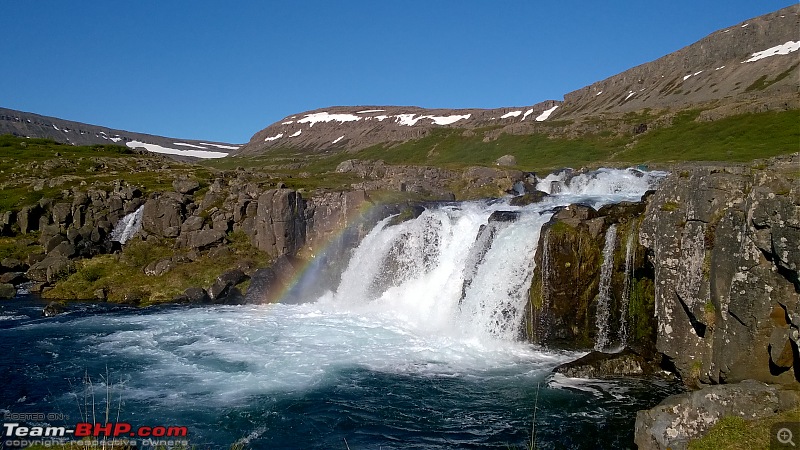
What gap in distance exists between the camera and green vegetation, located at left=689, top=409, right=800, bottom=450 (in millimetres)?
12828

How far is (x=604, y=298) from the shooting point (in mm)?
27078

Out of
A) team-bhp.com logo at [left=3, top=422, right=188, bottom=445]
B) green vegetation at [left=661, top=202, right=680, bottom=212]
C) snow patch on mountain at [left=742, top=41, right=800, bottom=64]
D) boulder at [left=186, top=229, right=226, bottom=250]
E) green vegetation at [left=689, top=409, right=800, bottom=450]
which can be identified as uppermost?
snow patch on mountain at [left=742, top=41, right=800, bottom=64]

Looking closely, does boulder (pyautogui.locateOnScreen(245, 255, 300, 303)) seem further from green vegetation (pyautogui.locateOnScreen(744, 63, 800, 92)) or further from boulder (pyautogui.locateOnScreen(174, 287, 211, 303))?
green vegetation (pyautogui.locateOnScreen(744, 63, 800, 92))

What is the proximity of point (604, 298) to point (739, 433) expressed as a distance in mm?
13951

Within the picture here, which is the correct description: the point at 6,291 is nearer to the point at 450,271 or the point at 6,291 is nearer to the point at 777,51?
the point at 450,271

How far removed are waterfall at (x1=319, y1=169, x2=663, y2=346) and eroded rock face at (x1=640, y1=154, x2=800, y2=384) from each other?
5.61m

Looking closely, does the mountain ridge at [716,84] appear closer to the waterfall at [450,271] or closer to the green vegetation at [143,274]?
the waterfall at [450,271]

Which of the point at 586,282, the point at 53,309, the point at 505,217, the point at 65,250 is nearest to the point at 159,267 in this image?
the point at 53,309

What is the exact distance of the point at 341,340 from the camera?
31875mm

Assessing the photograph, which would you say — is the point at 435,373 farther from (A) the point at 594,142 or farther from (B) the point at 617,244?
(A) the point at 594,142

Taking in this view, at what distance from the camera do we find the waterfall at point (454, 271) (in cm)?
Result: 3083

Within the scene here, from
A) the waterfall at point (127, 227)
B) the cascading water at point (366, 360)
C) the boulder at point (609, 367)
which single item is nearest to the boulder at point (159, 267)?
the cascading water at point (366, 360)

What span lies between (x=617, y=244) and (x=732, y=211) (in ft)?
29.2

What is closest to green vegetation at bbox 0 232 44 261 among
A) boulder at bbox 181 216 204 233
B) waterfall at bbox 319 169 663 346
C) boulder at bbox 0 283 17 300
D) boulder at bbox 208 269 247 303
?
boulder at bbox 0 283 17 300
